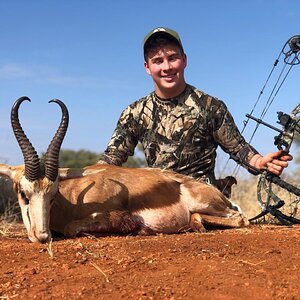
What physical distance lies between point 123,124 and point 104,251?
128 inches

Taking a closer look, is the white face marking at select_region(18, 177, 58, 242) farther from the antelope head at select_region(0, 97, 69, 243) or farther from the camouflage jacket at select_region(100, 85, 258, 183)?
the camouflage jacket at select_region(100, 85, 258, 183)

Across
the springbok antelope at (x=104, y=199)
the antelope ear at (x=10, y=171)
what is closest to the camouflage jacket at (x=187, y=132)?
the springbok antelope at (x=104, y=199)

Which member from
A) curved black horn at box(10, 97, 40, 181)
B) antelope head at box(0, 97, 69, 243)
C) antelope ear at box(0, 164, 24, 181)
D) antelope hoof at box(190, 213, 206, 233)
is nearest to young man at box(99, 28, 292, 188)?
antelope hoof at box(190, 213, 206, 233)

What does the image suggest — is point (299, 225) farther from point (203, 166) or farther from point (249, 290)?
point (249, 290)

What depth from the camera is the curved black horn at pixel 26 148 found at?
16.4ft

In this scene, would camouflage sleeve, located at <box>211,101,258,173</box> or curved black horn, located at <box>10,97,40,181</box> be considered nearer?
curved black horn, located at <box>10,97,40,181</box>

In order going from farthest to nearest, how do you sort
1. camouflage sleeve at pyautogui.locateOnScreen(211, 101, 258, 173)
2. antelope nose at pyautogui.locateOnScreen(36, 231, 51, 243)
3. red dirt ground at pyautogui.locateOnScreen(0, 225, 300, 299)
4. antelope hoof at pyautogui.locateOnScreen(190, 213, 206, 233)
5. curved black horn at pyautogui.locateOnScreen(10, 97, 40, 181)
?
camouflage sleeve at pyautogui.locateOnScreen(211, 101, 258, 173) < antelope hoof at pyautogui.locateOnScreen(190, 213, 206, 233) < curved black horn at pyautogui.locateOnScreen(10, 97, 40, 181) < antelope nose at pyautogui.locateOnScreen(36, 231, 51, 243) < red dirt ground at pyautogui.locateOnScreen(0, 225, 300, 299)

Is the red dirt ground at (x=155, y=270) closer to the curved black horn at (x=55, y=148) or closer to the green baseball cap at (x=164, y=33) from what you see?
the curved black horn at (x=55, y=148)

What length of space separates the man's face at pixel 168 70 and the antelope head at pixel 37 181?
6.23ft

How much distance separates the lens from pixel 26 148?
→ 5137 mm

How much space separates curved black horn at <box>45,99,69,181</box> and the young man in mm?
1701

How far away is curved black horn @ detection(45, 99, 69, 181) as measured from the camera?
16.7ft

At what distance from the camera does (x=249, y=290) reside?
293cm

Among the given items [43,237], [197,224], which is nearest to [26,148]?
[43,237]
